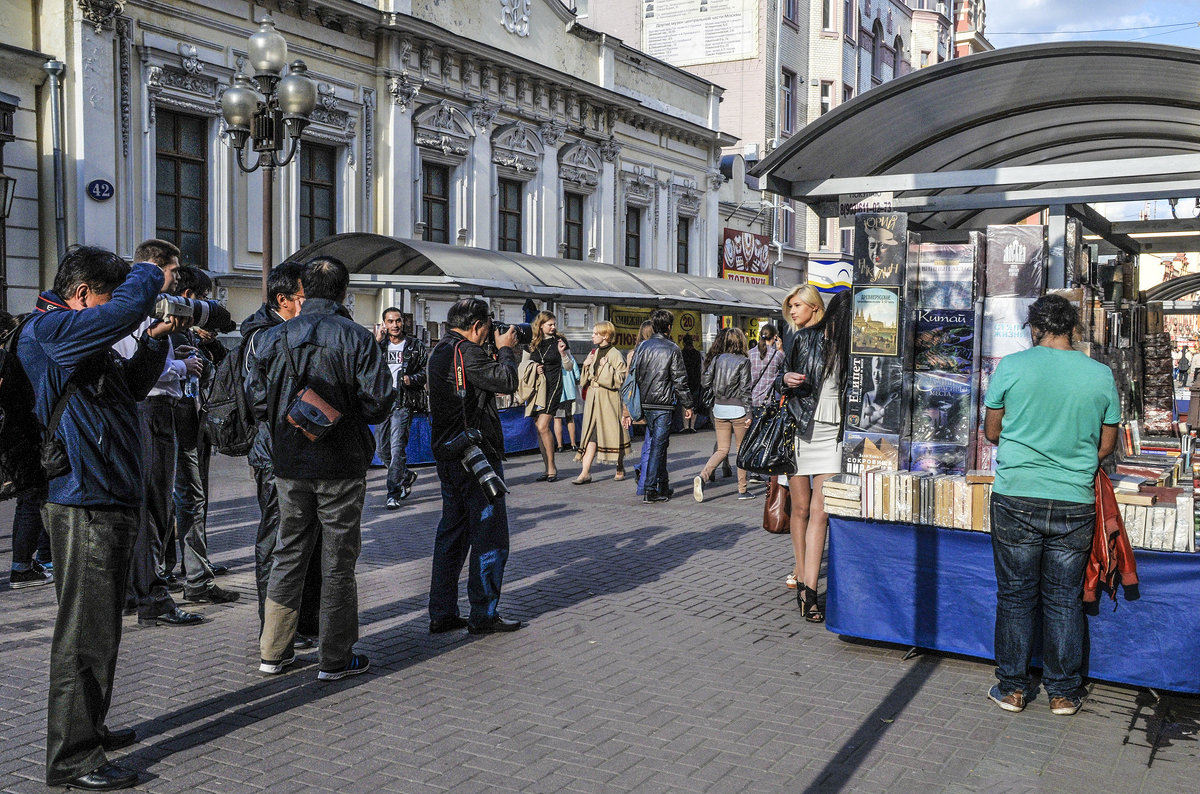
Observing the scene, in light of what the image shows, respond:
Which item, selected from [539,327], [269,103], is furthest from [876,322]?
[269,103]

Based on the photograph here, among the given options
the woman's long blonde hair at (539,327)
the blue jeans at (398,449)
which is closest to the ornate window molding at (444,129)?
the woman's long blonde hair at (539,327)

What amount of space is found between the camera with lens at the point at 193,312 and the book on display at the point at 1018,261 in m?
3.82

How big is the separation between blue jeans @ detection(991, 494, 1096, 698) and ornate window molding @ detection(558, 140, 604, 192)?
846 inches

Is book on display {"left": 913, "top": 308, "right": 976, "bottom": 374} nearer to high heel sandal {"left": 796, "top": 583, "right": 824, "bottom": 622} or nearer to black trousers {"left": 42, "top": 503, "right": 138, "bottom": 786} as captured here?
high heel sandal {"left": 796, "top": 583, "right": 824, "bottom": 622}

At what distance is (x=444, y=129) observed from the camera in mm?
22016

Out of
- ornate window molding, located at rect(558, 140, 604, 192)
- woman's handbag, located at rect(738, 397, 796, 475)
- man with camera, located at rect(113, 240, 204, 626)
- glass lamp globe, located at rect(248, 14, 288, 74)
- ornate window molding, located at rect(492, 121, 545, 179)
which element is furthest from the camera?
ornate window molding, located at rect(558, 140, 604, 192)

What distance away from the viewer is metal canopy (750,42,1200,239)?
6.21 metres

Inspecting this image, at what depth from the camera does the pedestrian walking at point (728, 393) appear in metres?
11.8

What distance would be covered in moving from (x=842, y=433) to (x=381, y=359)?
2.63 m

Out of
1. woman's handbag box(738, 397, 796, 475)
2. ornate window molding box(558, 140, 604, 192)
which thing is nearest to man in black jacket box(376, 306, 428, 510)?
woman's handbag box(738, 397, 796, 475)

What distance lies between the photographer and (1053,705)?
4.98m

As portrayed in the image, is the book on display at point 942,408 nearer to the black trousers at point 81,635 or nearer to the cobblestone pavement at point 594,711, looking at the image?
the cobblestone pavement at point 594,711

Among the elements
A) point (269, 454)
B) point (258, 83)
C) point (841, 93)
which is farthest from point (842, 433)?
point (841, 93)

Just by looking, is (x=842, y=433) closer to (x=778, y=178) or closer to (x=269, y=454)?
(x=778, y=178)
